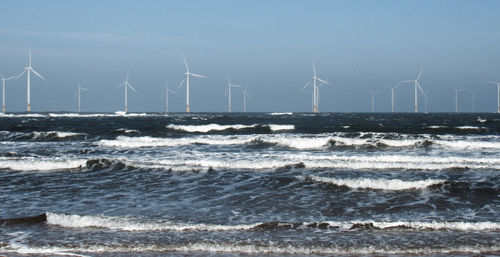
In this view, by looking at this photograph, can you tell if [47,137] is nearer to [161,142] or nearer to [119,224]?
[161,142]

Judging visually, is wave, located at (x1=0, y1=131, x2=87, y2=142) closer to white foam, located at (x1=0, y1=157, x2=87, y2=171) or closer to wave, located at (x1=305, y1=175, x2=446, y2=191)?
white foam, located at (x1=0, y1=157, x2=87, y2=171)

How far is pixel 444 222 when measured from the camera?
754 cm

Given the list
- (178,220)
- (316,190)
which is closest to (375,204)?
(316,190)

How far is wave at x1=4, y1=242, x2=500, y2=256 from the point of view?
6.14 meters

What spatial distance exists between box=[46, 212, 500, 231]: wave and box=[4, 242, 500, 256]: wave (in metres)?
0.95

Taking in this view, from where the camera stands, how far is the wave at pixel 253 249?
6145 mm

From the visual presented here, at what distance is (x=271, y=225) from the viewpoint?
754cm

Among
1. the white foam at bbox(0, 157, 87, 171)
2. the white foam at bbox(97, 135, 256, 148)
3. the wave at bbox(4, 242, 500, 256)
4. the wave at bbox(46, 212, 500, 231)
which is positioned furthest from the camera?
the white foam at bbox(97, 135, 256, 148)

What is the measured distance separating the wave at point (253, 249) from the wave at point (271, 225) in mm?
949

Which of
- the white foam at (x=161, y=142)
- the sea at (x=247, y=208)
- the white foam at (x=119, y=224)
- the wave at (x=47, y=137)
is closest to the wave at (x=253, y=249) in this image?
the sea at (x=247, y=208)

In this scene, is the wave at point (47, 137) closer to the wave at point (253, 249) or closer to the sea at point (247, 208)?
the sea at point (247, 208)

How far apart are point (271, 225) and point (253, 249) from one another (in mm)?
1277

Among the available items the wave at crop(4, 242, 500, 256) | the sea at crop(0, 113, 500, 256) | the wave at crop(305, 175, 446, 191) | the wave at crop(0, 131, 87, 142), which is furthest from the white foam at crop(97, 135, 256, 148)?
the wave at crop(4, 242, 500, 256)

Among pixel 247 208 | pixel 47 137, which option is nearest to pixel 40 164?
pixel 247 208
